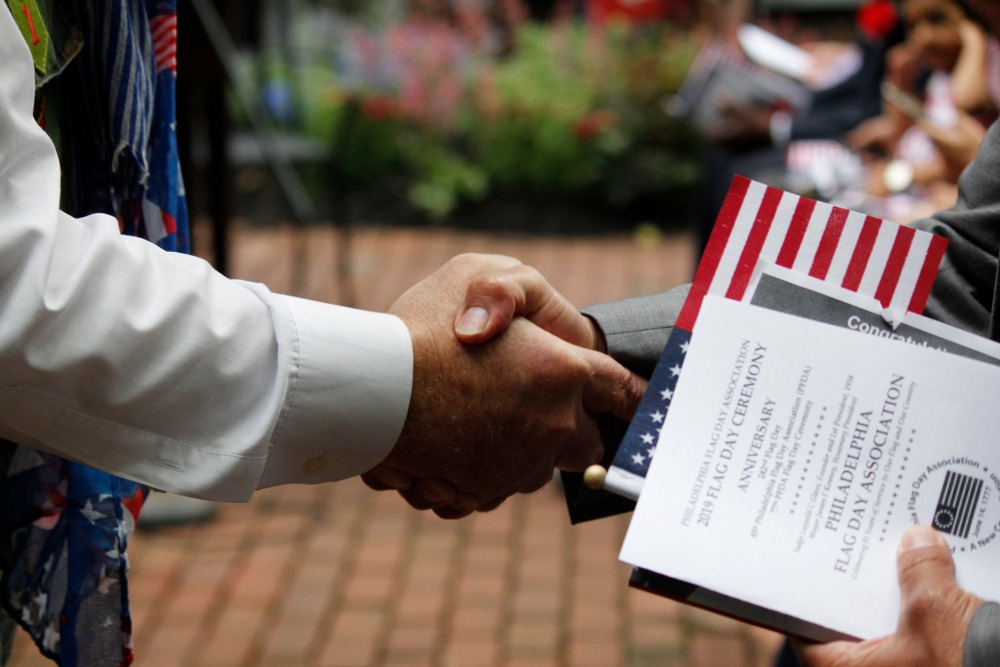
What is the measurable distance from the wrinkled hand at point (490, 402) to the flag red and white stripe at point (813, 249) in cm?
29

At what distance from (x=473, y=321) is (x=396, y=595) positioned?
7.25 feet

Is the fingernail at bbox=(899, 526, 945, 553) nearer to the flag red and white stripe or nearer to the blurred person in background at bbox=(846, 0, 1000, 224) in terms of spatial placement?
the flag red and white stripe

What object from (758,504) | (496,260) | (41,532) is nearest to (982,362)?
(758,504)

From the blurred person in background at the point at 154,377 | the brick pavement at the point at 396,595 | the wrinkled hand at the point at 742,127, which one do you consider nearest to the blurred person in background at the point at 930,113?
the wrinkled hand at the point at 742,127

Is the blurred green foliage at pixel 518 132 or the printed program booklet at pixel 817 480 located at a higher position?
the printed program booklet at pixel 817 480

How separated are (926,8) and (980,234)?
9.61ft

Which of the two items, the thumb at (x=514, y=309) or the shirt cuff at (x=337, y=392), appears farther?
the thumb at (x=514, y=309)

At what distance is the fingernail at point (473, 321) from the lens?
161 cm

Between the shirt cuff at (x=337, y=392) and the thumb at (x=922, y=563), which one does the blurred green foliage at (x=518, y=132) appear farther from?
the thumb at (x=922, y=563)

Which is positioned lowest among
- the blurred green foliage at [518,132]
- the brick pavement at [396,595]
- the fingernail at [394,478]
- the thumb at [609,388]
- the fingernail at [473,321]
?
the blurred green foliage at [518,132]

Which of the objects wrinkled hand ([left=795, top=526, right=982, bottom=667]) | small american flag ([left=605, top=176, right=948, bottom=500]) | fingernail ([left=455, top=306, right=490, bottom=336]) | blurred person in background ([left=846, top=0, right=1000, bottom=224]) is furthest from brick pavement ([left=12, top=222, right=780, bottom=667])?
wrinkled hand ([left=795, top=526, right=982, bottom=667])

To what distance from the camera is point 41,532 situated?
4.98 feet

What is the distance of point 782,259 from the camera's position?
1435mm

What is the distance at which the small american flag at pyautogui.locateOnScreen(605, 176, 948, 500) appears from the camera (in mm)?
1414
